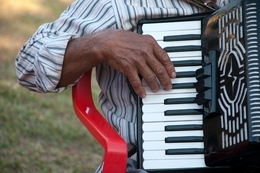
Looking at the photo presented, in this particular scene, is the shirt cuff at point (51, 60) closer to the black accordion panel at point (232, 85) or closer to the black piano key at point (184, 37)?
the black piano key at point (184, 37)

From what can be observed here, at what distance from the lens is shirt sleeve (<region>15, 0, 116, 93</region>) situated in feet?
5.46

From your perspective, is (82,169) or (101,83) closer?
(101,83)

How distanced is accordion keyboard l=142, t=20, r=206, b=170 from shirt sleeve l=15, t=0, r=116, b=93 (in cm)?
19

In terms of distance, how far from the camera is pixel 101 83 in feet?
5.95

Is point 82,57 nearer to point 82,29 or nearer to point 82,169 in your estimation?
point 82,29

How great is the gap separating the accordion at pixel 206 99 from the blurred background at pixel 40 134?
1.35 meters

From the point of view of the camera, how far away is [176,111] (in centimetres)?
156

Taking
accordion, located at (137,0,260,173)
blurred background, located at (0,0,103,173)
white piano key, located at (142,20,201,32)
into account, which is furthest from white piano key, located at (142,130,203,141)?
blurred background, located at (0,0,103,173)

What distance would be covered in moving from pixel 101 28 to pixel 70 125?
1.70 meters

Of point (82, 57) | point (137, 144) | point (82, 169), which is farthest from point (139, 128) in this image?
point (82, 169)

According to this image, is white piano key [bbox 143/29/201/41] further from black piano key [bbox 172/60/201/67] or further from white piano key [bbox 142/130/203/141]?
white piano key [bbox 142/130/203/141]

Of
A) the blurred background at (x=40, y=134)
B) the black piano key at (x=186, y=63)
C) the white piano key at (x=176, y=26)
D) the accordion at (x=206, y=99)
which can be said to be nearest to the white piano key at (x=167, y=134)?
the accordion at (x=206, y=99)

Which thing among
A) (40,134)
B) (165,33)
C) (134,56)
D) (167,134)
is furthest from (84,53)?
(40,134)

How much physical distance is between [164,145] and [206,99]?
0.19 metres
